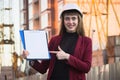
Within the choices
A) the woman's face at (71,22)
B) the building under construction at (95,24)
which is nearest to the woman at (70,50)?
the woman's face at (71,22)

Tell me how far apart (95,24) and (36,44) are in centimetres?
930

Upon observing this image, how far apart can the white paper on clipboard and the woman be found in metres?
0.03

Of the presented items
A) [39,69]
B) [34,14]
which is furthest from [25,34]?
[34,14]

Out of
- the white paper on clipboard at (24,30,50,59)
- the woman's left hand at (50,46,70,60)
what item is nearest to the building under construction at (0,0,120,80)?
the white paper on clipboard at (24,30,50,59)

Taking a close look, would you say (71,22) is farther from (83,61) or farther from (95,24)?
(95,24)

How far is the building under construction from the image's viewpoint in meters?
9.08

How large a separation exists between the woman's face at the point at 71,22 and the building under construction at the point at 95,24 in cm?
625

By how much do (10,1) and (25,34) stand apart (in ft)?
38.5

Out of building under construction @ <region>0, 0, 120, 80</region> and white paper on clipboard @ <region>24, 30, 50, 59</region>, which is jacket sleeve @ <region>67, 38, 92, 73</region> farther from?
building under construction @ <region>0, 0, 120, 80</region>

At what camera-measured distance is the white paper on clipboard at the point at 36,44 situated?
7.86ft

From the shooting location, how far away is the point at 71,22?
2359 mm

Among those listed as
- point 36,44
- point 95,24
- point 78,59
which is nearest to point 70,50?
point 78,59

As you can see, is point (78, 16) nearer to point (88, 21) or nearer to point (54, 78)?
point (54, 78)

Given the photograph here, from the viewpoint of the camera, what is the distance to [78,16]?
2.39m
